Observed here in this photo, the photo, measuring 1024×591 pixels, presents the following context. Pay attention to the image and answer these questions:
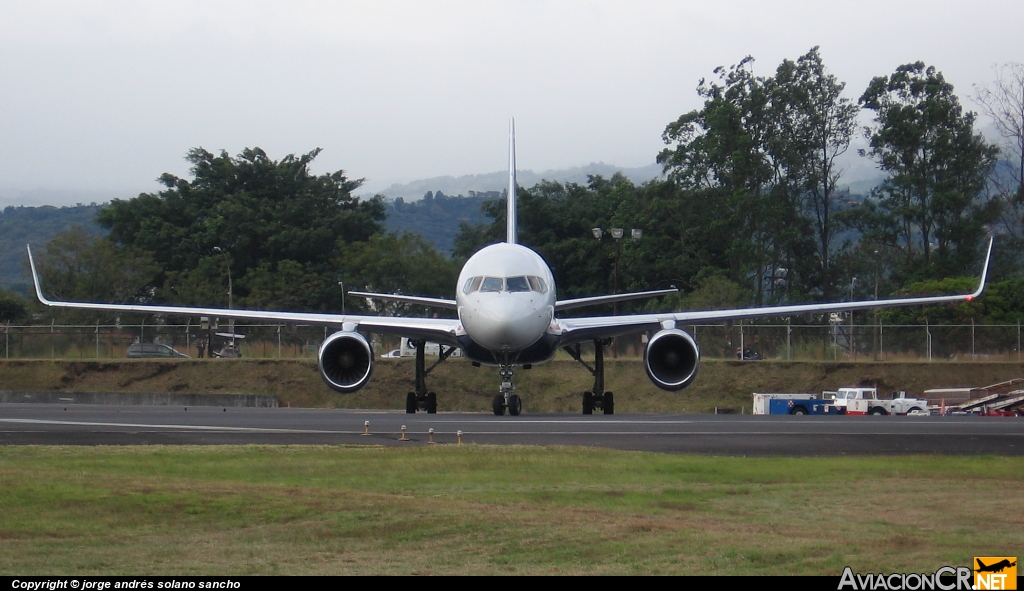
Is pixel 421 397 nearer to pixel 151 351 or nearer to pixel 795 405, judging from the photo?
pixel 795 405

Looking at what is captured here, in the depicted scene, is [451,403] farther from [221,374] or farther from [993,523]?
[993,523]

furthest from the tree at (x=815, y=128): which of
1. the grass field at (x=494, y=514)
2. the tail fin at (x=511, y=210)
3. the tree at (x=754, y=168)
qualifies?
the grass field at (x=494, y=514)

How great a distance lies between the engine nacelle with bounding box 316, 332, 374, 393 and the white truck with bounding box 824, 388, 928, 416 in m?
17.7

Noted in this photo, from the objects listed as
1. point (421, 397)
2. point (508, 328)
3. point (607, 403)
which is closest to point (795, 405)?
point (607, 403)

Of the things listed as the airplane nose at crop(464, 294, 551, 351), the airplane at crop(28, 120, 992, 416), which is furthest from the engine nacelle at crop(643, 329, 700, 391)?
the airplane nose at crop(464, 294, 551, 351)

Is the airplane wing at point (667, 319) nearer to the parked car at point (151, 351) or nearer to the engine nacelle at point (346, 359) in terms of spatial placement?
the engine nacelle at point (346, 359)

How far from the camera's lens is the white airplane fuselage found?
25.2 metres

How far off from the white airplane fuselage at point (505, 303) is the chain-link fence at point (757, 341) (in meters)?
19.1

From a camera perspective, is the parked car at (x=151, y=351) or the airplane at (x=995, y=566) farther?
the parked car at (x=151, y=351)

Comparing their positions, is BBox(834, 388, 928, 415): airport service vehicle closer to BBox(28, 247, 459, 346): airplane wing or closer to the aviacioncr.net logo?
BBox(28, 247, 459, 346): airplane wing

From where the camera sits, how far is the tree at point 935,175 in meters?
68.1

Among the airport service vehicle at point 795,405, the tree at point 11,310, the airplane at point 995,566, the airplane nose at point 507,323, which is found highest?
the tree at point 11,310

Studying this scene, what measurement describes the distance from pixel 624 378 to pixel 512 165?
10.7m

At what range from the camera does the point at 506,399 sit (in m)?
26.6
